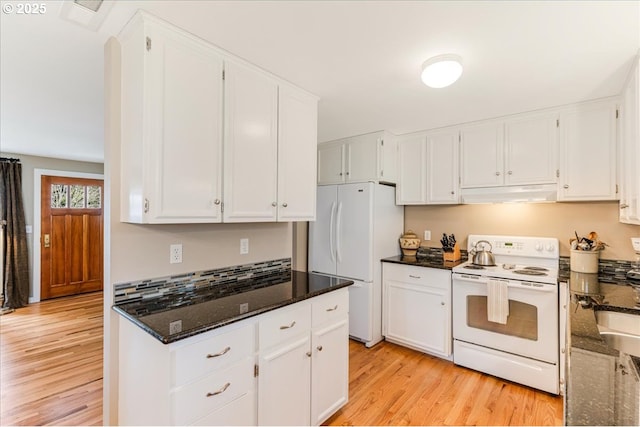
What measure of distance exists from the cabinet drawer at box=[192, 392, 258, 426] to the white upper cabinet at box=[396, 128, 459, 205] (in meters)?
2.56

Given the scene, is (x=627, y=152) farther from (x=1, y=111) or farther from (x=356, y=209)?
(x=1, y=111)

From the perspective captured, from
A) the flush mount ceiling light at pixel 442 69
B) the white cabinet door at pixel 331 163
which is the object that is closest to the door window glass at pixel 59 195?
the white cabinet door at pixel 331 163

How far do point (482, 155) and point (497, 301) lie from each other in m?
1.37

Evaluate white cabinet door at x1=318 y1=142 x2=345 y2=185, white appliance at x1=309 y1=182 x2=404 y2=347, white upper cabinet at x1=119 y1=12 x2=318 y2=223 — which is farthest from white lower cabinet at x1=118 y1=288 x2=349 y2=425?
white cabinet door at x1=318 y1=142 x2=345 y2=185

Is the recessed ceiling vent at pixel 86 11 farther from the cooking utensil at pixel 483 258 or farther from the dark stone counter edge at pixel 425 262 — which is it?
the cooking utensil at pixel 483 258

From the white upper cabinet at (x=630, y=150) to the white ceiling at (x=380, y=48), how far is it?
129mm

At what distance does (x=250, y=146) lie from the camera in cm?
189

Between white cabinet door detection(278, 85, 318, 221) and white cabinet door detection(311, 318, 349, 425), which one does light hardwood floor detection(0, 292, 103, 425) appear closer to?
white cabinet door detection(311, 318, 349, 425)

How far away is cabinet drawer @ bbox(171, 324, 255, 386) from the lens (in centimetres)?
127

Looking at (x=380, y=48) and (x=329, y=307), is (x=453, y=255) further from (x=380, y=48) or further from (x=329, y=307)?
(x=380, y=48)

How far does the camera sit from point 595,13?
1381 millimetres

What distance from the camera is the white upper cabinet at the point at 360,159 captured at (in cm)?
326

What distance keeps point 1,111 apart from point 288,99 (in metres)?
2.82

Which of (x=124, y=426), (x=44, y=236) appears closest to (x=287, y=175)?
(x=124, y=426)
